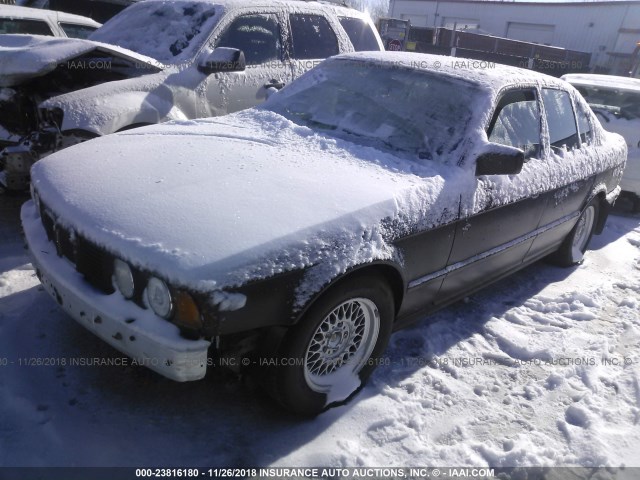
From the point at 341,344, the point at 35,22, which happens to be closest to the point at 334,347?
the point at 341,344

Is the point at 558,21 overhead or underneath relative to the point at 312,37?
underneath

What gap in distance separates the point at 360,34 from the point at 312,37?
0.95m

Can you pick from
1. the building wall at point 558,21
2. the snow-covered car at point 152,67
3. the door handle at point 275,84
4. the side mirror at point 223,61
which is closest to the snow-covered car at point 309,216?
the side mirror at point 223,61

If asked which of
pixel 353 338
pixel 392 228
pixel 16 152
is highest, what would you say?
pixel 392 228

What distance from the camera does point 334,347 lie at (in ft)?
8.12

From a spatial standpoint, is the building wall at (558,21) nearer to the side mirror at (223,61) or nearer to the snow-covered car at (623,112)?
the snow-covered car at (623,112)

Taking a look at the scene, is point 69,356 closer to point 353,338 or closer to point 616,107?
point 353,338

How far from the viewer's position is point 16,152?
12.3 ft

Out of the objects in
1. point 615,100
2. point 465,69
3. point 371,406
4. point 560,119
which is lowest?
point 371,406

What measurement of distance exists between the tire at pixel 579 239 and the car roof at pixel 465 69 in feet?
4.49

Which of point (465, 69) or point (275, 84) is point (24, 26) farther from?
point (465, 69)

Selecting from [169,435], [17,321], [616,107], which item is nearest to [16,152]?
[17,321]

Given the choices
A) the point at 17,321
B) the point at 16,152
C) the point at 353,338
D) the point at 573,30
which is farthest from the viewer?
the point at 573,30

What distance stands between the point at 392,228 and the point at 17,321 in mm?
2247
